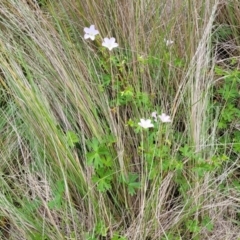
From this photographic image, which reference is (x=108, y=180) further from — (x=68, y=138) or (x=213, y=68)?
(x=213, y=68)

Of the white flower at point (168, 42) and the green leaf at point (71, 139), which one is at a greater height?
the white flower at point (168, 42)

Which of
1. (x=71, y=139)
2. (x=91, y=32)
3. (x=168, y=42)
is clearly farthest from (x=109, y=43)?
(x=71, y=139)

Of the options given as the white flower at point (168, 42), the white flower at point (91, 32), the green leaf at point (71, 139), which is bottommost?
the green leaf at point (71, 139)

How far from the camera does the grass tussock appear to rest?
135 centimetres

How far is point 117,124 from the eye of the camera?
1510 mm

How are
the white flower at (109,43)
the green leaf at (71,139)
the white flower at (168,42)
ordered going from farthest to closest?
1. the white flower at (168,42)
2. the white flower at (109,43)
3. the green leaf at (71,139)

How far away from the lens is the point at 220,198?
1.42 m

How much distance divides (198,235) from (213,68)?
61 centimetres

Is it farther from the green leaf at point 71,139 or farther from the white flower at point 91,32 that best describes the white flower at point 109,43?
the green leaf at point 71,139

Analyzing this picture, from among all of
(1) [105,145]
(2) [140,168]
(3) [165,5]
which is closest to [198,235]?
(2) [140,168]

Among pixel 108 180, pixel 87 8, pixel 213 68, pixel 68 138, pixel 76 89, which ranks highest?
pixel 87 8

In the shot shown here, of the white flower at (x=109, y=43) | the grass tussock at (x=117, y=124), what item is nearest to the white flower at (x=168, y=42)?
the grass tussock at (x=117, y=124)

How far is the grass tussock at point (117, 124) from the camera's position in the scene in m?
1.35

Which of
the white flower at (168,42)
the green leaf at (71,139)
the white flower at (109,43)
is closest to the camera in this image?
the green leaf at (71,139)
